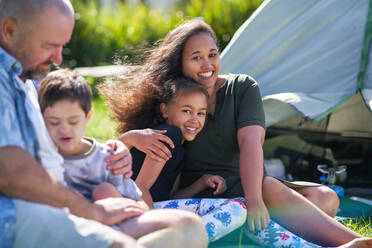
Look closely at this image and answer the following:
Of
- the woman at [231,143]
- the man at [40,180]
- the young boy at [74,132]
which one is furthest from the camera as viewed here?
the woman at [231,143]

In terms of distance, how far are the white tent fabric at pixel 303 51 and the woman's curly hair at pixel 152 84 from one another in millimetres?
876

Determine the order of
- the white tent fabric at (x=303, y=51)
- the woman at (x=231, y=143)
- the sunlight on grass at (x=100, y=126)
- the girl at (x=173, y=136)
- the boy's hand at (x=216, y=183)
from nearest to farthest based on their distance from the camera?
the girl at (x=173, y=136), the woman at (x=231, y=143), the boy's hand at (x=216, y=183), the white tent fabric at (x=303, y=51), the sunlight on grass at (x=100, y=126)

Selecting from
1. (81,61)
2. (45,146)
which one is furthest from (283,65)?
(81,61)

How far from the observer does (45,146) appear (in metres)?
1.70

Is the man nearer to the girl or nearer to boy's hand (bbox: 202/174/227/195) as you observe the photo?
the girl

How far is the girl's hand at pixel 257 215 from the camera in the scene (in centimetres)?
224

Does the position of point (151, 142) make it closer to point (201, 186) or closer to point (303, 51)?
point (201, 186)

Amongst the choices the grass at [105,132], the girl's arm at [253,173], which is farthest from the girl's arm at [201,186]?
the grass at [105,132]

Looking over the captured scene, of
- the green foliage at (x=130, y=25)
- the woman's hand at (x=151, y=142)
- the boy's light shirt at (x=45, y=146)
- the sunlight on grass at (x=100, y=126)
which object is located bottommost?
the sunlight on grass at (x=100, y=126)

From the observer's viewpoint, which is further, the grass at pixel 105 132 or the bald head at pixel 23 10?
the grass at pixel 105 132

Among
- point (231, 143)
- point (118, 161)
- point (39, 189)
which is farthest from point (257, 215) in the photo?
point (39, 189)

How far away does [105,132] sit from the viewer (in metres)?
4.82

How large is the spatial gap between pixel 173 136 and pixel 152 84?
41cm

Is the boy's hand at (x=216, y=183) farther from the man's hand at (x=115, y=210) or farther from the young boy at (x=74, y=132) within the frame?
the man's hand at (x=115, y=210)
